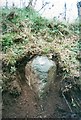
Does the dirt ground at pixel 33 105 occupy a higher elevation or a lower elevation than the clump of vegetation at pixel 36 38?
lower

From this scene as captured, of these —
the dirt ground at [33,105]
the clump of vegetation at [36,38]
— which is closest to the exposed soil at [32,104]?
the dirt ground at [33,105]

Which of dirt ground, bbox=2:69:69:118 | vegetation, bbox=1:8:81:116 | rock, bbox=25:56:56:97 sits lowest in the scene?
dirt ground, bbox=2:69:69:118

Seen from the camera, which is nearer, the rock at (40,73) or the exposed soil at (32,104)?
the exposed soil at (32,104)

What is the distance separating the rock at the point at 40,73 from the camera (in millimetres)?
2045

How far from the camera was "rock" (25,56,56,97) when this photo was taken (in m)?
2.04

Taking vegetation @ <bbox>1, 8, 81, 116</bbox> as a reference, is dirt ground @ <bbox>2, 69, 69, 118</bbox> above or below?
below

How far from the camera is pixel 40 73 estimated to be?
6.95 feet

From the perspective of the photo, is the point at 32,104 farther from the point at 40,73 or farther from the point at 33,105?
the point at 40,73

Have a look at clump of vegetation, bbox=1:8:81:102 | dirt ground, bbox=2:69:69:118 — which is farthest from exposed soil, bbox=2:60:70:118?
clump of vegetation, bbox=1:8:81:102

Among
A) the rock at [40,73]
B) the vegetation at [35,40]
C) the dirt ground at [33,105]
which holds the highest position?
the vegetation at [35,40]

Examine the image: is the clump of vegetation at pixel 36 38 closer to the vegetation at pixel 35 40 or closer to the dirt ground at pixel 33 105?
the vegetation at pixel 35 40

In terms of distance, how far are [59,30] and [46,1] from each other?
32cm

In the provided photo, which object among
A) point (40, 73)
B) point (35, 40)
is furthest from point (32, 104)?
point (35, 40)

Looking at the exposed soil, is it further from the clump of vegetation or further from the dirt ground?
the clump of vegetation
